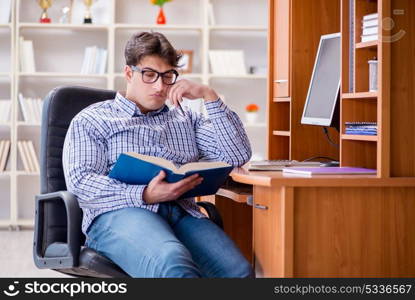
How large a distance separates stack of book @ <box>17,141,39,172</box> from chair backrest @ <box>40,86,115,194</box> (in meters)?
3.32

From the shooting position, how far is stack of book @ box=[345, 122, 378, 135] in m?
2.50

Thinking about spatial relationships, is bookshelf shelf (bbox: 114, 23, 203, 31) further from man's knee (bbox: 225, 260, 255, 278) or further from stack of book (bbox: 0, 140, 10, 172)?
man's knee (bbox: 225, 260, 255, 278)

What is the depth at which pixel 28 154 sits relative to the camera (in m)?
5.93

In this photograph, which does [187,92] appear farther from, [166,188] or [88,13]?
[88,13]

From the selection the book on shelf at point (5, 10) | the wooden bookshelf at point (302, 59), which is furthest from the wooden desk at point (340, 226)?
the book on shelf at point (5, 10)

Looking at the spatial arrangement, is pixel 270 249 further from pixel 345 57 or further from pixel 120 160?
pixel 345 57

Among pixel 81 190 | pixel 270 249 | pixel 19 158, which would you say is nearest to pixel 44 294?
pixel 81 190

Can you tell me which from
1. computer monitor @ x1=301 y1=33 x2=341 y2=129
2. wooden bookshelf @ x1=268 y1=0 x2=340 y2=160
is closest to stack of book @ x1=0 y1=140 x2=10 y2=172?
wooden bookshelf @ x1=268 y1=0 x2=340 y2=160

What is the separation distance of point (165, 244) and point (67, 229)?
0.44m

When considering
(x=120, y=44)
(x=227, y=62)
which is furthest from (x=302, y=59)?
(x=120, y=44)

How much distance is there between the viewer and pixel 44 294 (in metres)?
2.38

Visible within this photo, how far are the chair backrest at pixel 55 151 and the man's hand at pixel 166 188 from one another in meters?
0.38

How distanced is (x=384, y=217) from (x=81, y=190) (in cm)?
95

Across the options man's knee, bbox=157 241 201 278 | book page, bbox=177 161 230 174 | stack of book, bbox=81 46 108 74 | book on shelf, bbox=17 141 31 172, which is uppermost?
stack of book, bbox=81 46 108 74
